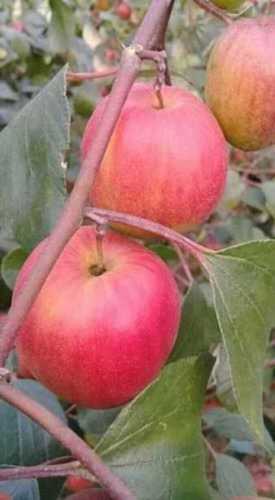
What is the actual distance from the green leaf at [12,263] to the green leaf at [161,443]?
37 cm

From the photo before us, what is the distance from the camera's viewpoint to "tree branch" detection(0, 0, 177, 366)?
1.61 ft

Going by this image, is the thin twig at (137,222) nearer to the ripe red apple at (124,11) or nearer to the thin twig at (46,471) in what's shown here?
the thin twig at (46,471)

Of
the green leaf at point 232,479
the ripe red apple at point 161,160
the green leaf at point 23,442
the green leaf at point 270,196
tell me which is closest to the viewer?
the ripe red apple at point 161,160

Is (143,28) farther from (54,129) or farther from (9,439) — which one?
(9,439)

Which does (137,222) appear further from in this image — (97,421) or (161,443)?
(97,421)

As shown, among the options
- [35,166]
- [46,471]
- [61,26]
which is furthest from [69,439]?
[61,26]

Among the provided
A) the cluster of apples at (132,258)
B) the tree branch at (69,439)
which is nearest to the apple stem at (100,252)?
the cluster of apples at (132,258)

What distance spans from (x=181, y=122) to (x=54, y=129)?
8 centimetres

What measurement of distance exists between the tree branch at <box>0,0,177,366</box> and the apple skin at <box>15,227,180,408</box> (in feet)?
0.13

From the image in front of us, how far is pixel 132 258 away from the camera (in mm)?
581

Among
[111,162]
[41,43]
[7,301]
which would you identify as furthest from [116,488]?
[41,43]

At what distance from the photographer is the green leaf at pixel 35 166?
566 mm

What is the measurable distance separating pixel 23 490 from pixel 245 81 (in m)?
0.30

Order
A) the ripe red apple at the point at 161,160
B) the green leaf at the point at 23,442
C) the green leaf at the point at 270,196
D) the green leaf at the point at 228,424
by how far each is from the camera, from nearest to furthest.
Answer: the ripe red apple at the point at 161,160, the green leaf at the point at 23,442, the green leaf at the point at 228,424, the green leaf at the point at 270,196
